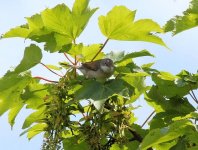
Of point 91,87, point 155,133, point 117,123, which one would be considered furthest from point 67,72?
point 155,133

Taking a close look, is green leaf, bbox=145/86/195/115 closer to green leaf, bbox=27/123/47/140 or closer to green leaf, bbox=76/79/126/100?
green leaf, bbox=76/79/126/100

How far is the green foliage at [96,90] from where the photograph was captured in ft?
9.93

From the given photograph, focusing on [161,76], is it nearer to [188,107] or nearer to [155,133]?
[188,107]

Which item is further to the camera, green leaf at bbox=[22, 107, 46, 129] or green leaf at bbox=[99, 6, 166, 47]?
green leaf at bbox=[22, 107, 46, 129]

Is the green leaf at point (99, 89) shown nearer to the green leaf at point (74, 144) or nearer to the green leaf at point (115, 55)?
the green leaf at point (115, 55)

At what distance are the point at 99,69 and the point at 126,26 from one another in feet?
1.25

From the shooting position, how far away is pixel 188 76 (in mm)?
3574

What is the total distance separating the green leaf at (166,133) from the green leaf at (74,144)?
0.78 m

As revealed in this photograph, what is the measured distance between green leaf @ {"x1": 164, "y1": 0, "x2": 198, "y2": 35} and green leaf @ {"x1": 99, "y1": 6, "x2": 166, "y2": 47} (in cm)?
10

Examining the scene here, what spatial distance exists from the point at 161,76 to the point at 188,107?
298 millimetres

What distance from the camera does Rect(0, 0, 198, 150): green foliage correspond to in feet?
9.93

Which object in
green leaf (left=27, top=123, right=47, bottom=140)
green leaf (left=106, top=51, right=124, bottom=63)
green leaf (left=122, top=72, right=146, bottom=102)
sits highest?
green leaf (left=106, top=51, right=124, bottom=63)

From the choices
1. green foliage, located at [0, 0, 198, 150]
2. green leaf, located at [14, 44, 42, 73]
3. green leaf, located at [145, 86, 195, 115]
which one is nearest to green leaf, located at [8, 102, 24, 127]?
green foliage, located at [0, 0, 198, 150]

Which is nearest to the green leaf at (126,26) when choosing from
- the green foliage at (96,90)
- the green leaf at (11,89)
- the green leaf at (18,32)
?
the green foliage at (96,90)
